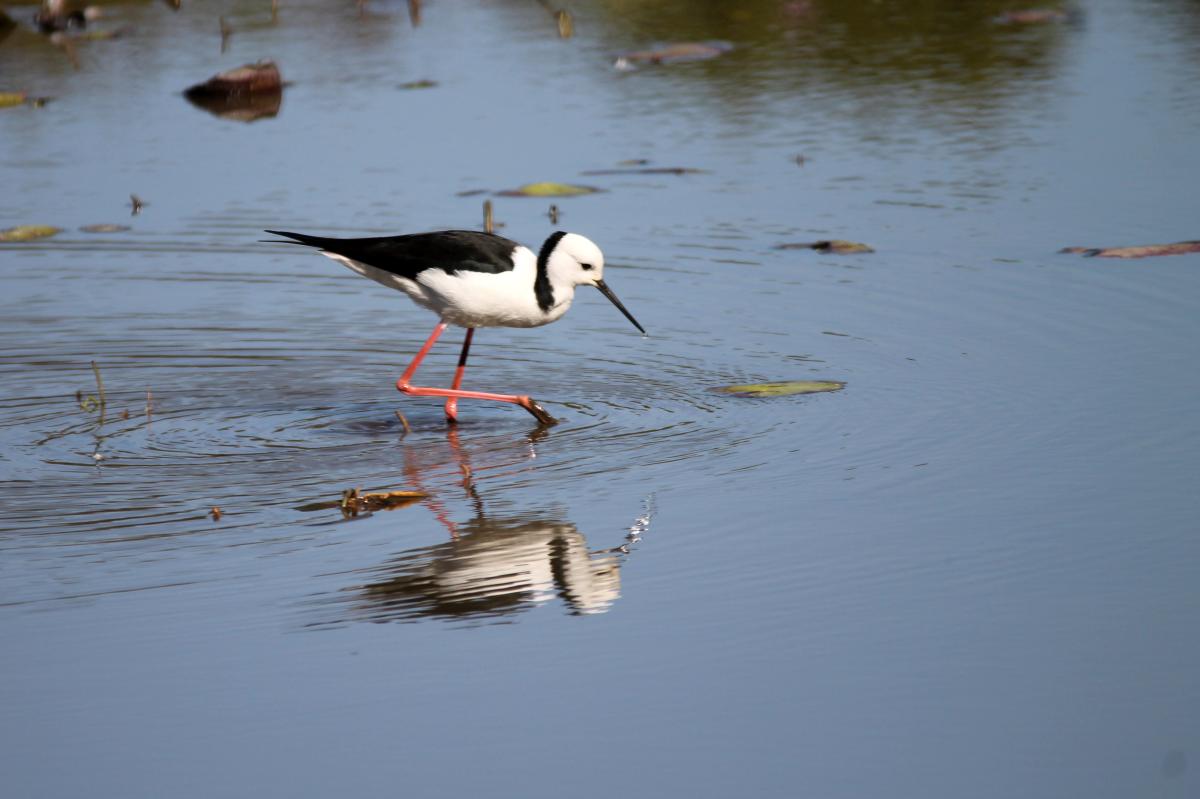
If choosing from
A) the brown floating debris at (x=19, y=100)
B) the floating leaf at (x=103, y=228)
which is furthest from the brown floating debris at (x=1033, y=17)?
the floating leaf at (x=103, y=228)

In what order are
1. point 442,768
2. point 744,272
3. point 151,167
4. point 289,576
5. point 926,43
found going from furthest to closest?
point 926,43
point 151,167
point 744,272
point 289,576
point 442,768

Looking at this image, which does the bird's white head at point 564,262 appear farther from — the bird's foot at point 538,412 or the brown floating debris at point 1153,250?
the brown floating debris at point 1153,250

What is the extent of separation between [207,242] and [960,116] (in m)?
6.36

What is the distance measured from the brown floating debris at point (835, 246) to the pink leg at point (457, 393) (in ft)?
8.61

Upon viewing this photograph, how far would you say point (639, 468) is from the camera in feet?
24.1

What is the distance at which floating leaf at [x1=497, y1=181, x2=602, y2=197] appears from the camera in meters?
12.5

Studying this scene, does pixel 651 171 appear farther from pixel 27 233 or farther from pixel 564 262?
pixel 564 262

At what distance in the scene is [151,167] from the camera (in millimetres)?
14758

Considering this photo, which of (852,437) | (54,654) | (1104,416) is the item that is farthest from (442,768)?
(1104,416)

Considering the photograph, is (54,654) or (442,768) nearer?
(442,768)

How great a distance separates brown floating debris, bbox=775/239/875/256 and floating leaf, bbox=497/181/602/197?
2.08m

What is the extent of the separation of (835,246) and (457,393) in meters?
3.20

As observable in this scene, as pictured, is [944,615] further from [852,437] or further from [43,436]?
[43,436]

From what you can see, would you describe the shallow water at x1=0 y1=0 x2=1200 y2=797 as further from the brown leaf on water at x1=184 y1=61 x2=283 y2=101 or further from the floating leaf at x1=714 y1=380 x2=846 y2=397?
the brown leaf on water at x1=184 y1=61 x2=283 y2=101
